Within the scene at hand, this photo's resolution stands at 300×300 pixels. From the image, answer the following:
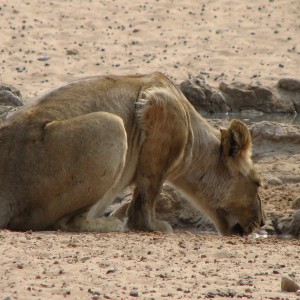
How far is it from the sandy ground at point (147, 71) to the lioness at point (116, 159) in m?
0.34

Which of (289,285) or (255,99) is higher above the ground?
(289,285)

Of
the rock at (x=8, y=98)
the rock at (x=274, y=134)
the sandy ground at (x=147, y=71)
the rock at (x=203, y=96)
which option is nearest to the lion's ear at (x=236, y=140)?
the sandy ground at (x=147, y=71)

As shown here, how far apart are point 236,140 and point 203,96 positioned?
7723 mm

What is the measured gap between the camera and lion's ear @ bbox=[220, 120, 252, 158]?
9.59 m

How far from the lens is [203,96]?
57.0 feet

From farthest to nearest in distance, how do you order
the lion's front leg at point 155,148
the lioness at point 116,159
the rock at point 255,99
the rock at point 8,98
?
the rock at point 255,99 → the rock at point 8,98 → the lion's front leg at point 155,148 → the lioness at point 116,159

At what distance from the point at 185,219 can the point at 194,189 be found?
39.7 inches

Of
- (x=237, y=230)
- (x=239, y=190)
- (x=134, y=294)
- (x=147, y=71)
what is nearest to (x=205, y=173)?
(x=239, y=190)

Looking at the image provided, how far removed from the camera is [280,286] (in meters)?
6.54

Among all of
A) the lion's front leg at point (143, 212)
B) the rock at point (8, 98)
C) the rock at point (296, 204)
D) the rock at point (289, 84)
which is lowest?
the rock at point (289, 84)

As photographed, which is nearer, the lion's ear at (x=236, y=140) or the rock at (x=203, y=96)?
the lion's ear at (x=236, y=140)

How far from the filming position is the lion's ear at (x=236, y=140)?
9585mm

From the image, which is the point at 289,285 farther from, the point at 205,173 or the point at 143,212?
the point at 205,173

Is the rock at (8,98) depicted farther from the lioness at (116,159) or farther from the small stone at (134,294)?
the small stone at (134,294)
